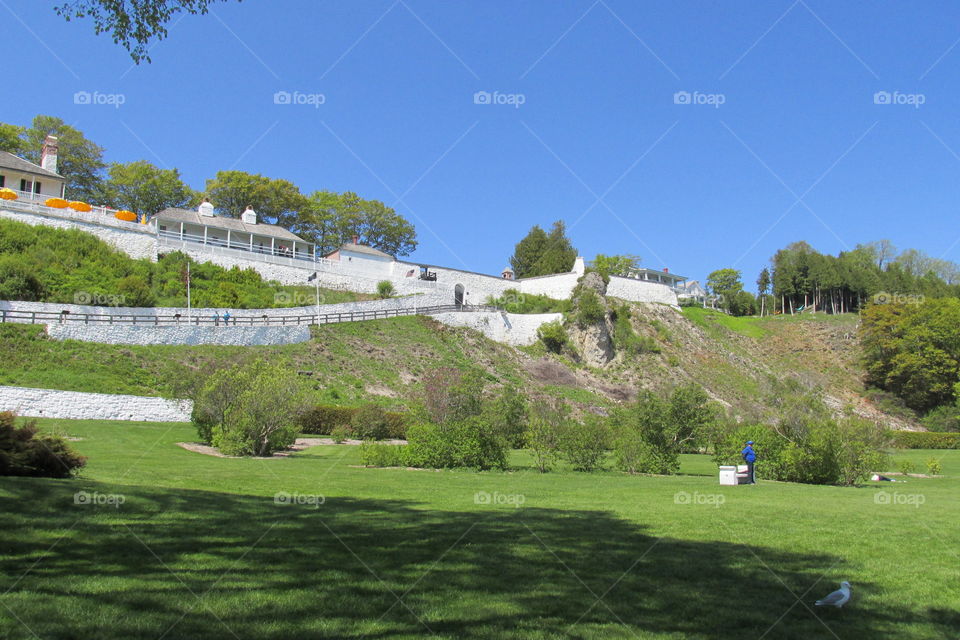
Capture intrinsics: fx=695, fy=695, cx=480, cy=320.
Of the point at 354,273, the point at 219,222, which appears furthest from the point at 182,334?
the point at 354,273

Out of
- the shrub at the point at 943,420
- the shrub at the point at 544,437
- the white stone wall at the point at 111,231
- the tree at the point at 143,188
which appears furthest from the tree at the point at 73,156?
the shrub at the point at 943,420

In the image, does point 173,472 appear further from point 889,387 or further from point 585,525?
point 889,387

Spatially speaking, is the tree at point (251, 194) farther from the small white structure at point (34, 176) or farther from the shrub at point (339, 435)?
the shrub at point (339, 435)

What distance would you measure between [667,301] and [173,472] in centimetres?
7294

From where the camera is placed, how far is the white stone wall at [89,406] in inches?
1081

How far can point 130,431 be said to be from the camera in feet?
86.3

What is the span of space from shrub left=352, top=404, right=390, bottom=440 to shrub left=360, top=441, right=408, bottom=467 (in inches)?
388

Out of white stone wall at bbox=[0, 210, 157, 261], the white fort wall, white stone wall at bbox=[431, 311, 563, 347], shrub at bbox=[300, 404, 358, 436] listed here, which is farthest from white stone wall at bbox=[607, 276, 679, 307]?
shrub at bbox=[300, 404, 358, 436]

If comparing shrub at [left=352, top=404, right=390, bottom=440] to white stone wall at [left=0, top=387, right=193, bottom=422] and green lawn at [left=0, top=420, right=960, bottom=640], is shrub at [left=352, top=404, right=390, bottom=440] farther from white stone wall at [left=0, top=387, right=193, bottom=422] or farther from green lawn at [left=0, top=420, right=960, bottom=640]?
green lawn at [left=0, top=420, right=960, bottom=640]

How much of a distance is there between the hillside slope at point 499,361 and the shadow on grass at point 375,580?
19.9m

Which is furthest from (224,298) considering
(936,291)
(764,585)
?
(936,291)

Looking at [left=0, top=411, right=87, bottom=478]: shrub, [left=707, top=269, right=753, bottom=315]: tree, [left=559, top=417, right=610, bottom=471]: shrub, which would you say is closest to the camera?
[left=0, top=411, right=87, bottom=478]: shrub

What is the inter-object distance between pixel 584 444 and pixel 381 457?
20.6ft

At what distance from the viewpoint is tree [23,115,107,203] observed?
217 ft
